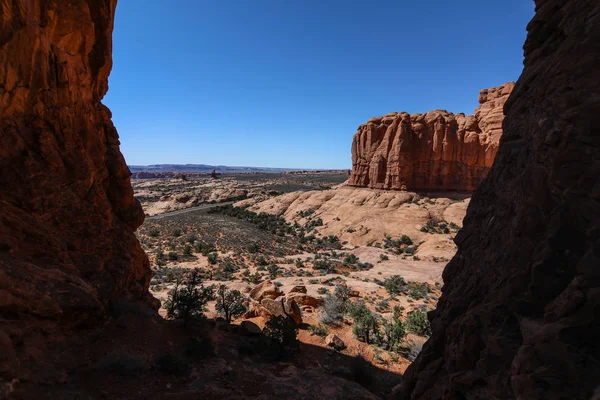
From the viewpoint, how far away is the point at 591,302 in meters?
3.22

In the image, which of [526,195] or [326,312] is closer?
[526,195]

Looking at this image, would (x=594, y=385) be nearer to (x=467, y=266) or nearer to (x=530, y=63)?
(x=467, y=266)

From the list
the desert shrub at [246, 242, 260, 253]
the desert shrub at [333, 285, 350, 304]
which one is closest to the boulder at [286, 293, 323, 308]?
the desert shrub at [333, 285, 350, 304]

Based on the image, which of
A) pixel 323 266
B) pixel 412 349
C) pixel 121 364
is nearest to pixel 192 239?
pixel 323 266

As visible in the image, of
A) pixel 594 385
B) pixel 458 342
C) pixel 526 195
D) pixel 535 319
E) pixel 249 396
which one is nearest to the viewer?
pixel 594 385

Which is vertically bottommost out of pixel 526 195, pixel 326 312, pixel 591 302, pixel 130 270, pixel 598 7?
pixel 326 312

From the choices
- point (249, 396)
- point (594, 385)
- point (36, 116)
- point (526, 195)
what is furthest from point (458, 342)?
point (36, 116)

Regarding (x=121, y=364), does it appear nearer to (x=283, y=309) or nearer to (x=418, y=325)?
(x=283, y=309)

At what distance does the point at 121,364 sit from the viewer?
686 centimetres

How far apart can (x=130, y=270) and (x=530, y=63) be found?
13.8 metres

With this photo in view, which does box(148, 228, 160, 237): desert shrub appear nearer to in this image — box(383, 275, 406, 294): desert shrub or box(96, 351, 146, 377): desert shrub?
box(383, 275, 406, 294): desert shrub

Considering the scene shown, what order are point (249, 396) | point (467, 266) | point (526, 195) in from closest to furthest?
point (526, 195) → point (467, 266) → point (249, 396)

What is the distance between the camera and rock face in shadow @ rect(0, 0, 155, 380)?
248 inches

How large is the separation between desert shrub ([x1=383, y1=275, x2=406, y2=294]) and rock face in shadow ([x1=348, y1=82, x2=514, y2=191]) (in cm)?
2548
